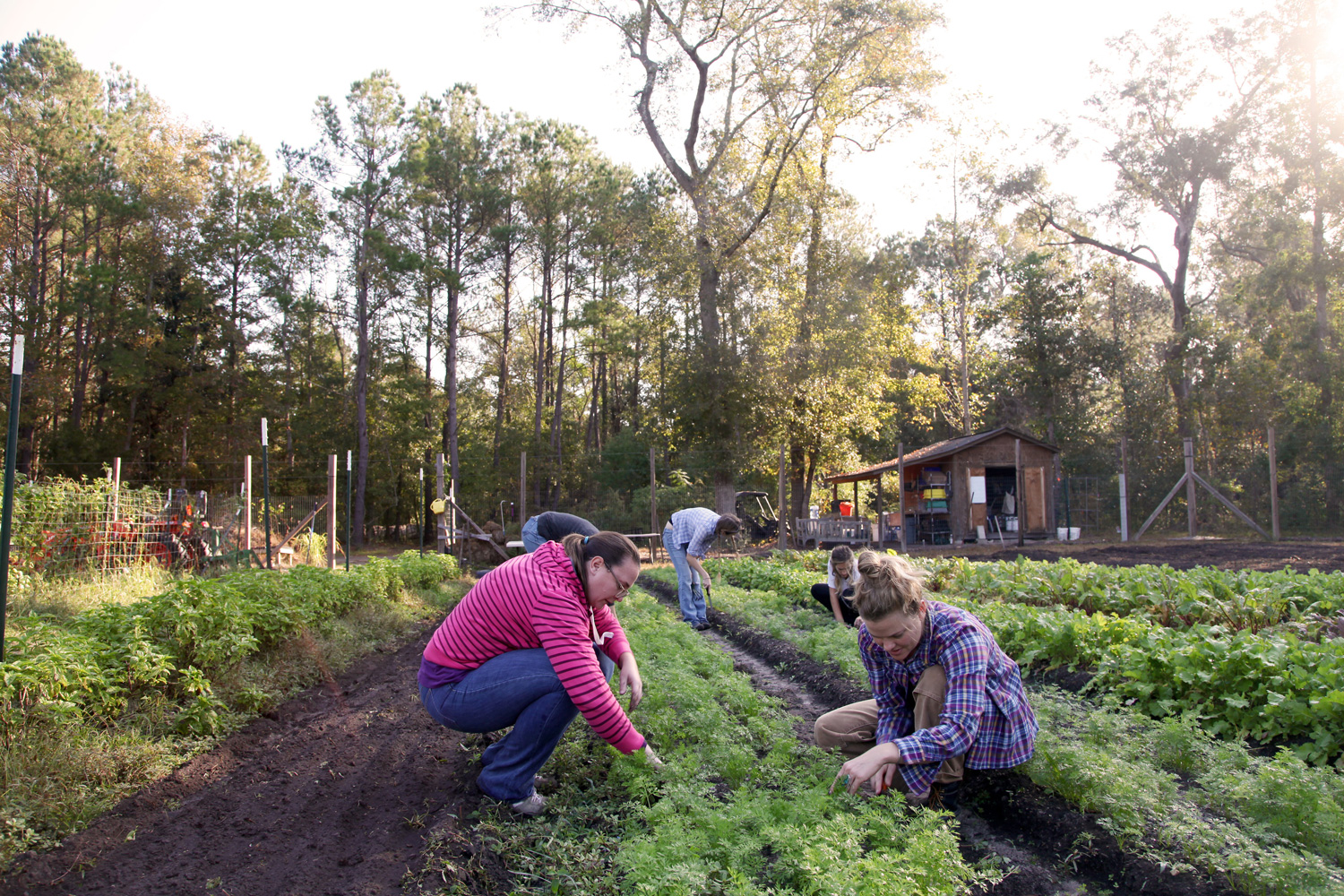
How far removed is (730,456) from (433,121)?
19925 millimetres

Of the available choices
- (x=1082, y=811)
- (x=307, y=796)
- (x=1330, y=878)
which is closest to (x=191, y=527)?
(x=307, y=796)

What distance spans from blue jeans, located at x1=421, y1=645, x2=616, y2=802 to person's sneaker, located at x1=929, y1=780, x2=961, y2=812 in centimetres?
164

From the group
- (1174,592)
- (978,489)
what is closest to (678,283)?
(978,489)

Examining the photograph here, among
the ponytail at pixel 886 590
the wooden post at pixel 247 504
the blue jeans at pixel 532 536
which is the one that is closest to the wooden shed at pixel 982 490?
the wooden post at pixel 247 504

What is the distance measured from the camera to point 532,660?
358 cm

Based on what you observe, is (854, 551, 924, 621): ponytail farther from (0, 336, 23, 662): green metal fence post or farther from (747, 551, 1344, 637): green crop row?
(0, 336, 23, 662): green metal fence post

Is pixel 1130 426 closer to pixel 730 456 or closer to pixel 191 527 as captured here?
pixel 730 456

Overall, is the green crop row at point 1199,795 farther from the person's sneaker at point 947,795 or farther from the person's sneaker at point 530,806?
the person's sneaker at point 530,806

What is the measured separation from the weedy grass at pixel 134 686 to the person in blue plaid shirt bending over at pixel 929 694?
349 cm

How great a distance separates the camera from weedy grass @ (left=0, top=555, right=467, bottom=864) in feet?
11.9

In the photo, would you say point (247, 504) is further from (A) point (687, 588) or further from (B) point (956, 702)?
(B) point (956, 702)

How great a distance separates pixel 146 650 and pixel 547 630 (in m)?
2.67

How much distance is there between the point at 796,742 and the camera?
4.13 metres

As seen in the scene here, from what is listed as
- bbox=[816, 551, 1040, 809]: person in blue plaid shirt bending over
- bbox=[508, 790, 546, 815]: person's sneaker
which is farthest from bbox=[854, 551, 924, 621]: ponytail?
bbox=[508, 790, 546, 815]: person's sneaker
